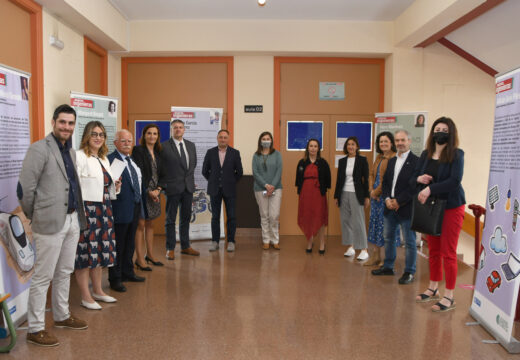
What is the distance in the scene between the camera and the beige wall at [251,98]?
715cm

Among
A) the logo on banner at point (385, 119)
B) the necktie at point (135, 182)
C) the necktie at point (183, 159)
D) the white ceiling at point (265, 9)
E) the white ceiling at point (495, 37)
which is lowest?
the necktie at point (135, 182)

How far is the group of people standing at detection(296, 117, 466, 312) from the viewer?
3.57 m

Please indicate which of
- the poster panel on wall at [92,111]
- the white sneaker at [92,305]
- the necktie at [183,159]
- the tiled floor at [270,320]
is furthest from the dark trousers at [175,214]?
the white sneaker at [92,305]

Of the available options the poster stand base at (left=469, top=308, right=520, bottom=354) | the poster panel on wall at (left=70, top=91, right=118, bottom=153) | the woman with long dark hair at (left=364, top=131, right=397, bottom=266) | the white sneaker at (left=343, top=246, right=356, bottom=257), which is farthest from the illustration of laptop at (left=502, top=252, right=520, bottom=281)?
the poster panel on wall at (left=70, top=91, right=118, bottom=153)

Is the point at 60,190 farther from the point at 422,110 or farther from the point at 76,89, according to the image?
the point at 422,110

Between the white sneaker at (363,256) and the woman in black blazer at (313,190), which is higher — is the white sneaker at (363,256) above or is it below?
below

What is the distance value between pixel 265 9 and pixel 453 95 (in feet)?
10.9

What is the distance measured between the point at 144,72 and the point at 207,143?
74.6 inches

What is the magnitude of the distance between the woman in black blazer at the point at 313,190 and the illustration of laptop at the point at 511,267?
111 inches

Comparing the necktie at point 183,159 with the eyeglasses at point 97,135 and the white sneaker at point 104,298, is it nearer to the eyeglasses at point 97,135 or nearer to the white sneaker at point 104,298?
the eyeglasses at point 97,135

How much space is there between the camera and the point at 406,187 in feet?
14.3

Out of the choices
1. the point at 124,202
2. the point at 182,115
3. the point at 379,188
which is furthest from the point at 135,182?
the point at 379,188

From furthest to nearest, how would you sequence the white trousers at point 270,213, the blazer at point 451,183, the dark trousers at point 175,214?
the white trousers at point 270,213
the dark trousers at point 175,214
the blazer at point 451,183

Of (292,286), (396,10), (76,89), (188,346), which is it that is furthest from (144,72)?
(188,346)
